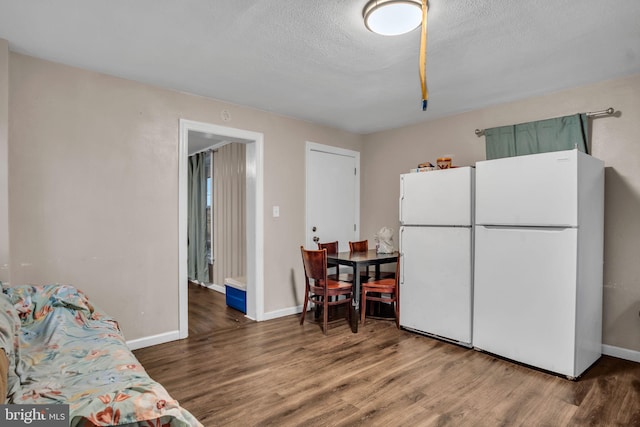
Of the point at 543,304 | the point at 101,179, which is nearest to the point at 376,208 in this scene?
the point at 543,304

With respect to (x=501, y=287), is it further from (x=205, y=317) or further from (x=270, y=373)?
(x=205, y=317)

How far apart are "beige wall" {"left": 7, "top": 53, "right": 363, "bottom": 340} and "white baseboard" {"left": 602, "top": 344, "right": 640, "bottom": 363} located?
12.5ft

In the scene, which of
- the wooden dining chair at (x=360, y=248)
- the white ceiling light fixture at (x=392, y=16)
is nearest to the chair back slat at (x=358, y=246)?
the wooden dining chair at (x=360, y=248)

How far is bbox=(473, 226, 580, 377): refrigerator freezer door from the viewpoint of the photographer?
8.12 ft

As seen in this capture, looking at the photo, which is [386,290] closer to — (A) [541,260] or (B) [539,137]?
(A) [541,260]

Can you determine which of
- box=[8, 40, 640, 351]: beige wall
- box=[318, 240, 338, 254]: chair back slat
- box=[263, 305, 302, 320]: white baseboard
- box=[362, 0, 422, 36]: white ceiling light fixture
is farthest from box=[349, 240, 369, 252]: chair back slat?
box=[362, 0, 422, 36]: white ceiling light fixture

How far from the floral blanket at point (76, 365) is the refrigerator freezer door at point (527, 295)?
2534 millimetres

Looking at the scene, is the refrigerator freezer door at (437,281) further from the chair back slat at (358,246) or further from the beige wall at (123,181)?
the beige wall at (123,181)

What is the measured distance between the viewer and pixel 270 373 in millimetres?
2545

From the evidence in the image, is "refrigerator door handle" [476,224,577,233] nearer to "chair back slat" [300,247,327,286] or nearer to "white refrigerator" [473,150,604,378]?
"white refrigerator" [473,150,604,378]

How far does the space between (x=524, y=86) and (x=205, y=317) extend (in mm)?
4025

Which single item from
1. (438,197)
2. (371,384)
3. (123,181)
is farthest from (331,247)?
(123,181)

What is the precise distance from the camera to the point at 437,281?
3268mm

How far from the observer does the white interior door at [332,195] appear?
4.33 metres
